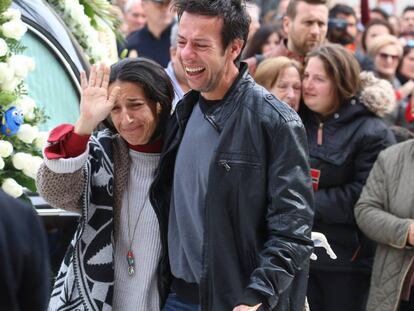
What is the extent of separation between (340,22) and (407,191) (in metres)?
3.50

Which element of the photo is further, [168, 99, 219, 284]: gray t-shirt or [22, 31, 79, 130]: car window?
[22, 31, 79, 130]: car window

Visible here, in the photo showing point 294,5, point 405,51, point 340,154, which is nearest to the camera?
point 340,154

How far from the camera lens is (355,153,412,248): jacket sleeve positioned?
6.07 m

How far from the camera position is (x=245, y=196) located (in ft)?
13.6

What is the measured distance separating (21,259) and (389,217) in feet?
12.6

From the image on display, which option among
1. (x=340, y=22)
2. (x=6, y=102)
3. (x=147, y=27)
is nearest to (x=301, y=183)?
(x=6, y=102)

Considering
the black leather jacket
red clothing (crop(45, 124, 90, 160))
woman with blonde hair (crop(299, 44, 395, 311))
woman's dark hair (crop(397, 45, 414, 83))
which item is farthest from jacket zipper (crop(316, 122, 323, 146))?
woman's dark hair (crop(397, 45, 414, 83))

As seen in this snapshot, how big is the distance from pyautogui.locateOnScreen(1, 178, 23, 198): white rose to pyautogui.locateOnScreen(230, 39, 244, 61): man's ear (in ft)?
4.67

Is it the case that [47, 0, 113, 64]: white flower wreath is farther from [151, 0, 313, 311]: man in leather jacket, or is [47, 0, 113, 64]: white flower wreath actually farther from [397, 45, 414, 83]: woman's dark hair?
[397, 45, 414, 83]: woman's dark hair

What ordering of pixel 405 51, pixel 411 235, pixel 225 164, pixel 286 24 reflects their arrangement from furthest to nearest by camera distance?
pixel 405 51, pixel 286 24, pixel 411 235, pixel 225 164

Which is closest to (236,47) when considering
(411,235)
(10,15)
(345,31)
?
(10,15)

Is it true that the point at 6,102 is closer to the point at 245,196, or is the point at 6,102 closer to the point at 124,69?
the point at 124,69

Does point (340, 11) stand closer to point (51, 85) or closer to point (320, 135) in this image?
point (320, 135)

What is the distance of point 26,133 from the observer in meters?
5.41
